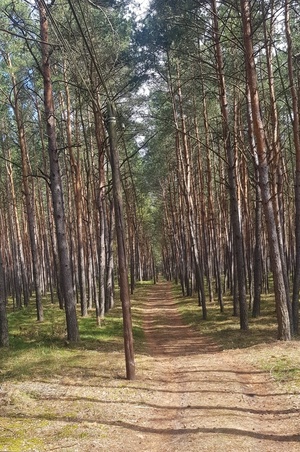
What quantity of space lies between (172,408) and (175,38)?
399 inches

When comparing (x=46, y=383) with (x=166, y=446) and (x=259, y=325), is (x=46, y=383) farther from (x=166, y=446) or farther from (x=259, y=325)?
(x=259, y=325)

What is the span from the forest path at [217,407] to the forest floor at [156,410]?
1 cm

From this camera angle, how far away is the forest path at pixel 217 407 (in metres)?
4.92

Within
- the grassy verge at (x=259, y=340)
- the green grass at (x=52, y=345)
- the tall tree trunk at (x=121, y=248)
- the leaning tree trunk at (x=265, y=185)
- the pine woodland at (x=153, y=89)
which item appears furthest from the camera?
the leaning tree trunk at (x=265, y=185)

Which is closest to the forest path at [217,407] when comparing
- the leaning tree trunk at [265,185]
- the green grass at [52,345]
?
the leaning tree trunk at [265,185]

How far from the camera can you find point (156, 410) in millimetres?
6207

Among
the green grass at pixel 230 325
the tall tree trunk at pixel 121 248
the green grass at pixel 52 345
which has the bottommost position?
the green grass at pixel 230 325

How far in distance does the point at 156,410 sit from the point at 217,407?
→ 853 millimetres

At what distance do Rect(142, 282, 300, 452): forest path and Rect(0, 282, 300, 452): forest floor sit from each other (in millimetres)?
12

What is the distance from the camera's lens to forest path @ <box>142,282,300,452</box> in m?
4.92

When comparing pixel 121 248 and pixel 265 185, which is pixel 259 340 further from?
pixel 121 248

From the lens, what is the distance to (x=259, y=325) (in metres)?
13.2

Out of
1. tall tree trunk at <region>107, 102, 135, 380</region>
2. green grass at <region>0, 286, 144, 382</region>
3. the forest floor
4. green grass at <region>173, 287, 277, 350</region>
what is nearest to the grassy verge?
green grass at <region>173, 287, 277, 350</region>

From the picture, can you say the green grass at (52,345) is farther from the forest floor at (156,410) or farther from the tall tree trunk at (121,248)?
the tall tree trunk at (121,248)
